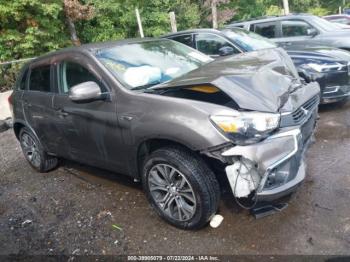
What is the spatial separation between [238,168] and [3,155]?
5046 millimetres

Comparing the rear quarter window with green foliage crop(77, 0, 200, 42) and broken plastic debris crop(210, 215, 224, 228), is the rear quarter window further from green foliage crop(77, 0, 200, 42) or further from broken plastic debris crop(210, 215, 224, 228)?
green foliage crop(77, 0, 200, 42)

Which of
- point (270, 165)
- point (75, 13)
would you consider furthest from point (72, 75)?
point (75, 13)

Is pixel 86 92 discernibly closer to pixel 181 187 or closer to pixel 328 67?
pixel 181 187

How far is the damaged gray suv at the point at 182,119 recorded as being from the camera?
2887 millimetres

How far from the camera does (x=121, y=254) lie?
3.14m

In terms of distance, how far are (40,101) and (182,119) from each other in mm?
2287

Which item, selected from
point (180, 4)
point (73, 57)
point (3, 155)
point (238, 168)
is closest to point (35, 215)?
point (73, 57)

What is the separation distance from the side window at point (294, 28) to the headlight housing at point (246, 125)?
22.2ft

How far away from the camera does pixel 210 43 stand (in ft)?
24.0

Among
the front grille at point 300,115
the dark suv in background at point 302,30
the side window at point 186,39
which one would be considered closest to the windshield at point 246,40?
the side window at point 186,39

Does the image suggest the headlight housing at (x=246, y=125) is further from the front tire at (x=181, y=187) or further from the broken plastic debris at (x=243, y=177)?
the front tire at (x=181, y=187)

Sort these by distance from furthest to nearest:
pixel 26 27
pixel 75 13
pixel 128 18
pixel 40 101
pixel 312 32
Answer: pixel 128 18 → pixel 75 13 → pixel 26 27 → pixel 312 32 → pixel 40 101

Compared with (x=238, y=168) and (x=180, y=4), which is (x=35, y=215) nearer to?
(x=238, y=168)

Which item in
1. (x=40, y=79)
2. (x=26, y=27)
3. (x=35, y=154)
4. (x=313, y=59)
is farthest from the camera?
(x=26, y=27)
